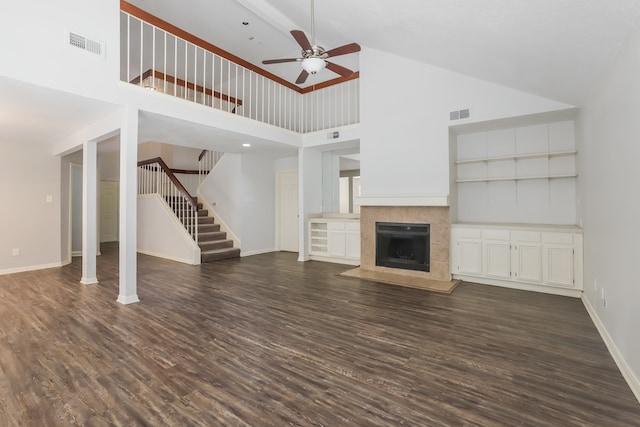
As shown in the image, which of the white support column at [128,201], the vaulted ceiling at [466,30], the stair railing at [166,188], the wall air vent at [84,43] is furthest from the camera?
the stair railing at [166,188]

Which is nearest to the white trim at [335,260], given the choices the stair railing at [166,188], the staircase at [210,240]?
the staircase at [210,240]

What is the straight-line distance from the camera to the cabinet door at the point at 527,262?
425 centimetres

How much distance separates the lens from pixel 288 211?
26.5 ft

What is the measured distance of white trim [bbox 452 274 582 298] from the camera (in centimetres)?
409

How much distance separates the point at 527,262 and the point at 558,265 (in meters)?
0.35

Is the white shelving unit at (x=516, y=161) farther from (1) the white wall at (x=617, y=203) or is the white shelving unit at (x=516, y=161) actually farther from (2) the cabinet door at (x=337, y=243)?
(2) the cabinet door at (x=337, y=243)

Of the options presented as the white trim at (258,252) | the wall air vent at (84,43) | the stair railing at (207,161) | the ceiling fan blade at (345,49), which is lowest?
the white trim at (258,252)

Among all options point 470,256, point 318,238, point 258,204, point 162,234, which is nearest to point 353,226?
point 318,238

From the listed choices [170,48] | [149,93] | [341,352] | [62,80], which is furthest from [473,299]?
[170,48]

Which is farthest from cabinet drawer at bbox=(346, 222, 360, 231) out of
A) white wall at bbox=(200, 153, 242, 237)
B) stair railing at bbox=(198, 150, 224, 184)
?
stair railing at bbox=(198, 150, 224, 184)

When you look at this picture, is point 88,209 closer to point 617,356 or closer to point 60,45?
point 60,45

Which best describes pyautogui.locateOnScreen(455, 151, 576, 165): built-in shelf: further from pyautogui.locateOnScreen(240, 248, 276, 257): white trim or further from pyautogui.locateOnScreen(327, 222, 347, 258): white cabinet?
pyautogui.locateOnScreen(240, 248, 276, 257): white trim

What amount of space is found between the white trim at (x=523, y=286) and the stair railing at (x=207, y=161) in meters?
6.67

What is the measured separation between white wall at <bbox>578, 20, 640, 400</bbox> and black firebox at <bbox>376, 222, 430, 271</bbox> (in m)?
2.13
